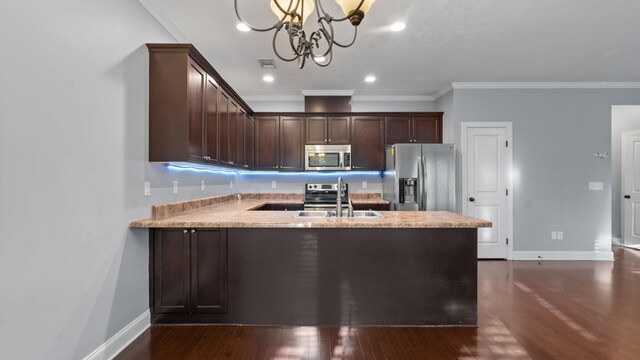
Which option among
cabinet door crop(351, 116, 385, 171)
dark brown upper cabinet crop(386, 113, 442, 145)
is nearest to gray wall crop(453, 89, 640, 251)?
dark brown upper cabinet crop(386, 113, 442, 145)

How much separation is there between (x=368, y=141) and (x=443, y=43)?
2.01m

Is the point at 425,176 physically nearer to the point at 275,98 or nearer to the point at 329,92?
the point at 329,92

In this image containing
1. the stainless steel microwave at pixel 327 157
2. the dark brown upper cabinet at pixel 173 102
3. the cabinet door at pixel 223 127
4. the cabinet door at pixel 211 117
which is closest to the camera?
the dark brown upper cabinet at pixel 173 102

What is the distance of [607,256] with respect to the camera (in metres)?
4.64

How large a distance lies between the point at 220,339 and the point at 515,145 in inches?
191

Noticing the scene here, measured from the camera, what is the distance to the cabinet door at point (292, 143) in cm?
508

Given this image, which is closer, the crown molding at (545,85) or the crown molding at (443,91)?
the crown molding at (545,85)

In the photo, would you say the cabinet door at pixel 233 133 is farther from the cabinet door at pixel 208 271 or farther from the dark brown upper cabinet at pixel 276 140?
the cabinet door at pixel 208 271

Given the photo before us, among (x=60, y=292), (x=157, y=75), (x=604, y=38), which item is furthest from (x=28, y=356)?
(x=604, y=38)

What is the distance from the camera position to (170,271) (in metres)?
2.53

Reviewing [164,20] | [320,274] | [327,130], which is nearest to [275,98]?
[327,130]

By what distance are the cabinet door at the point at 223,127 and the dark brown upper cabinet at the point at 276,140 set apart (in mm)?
1504

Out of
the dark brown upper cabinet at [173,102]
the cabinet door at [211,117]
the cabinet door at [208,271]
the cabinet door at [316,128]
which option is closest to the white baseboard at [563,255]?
the cabinet door at [316,128]

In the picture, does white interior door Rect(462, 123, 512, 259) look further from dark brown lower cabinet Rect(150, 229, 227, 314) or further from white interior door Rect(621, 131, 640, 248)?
dark brown lower cabinet Rect(150, 229, 227, 314)
